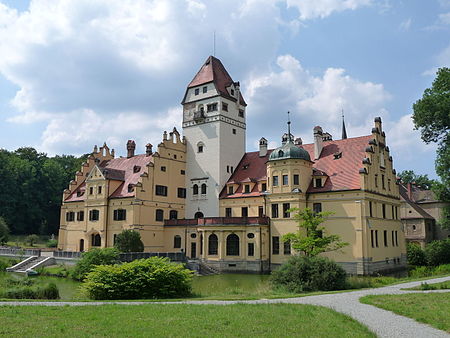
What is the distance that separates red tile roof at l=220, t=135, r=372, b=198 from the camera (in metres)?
41.7

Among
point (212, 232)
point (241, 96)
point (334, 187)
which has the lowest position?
point (212, 232)

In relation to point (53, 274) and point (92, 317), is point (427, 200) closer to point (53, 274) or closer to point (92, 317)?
point (53, 274)

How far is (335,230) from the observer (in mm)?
40969

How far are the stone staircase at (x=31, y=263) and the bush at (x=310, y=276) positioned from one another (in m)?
28.1

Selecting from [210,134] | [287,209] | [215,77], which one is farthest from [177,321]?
[215,77]

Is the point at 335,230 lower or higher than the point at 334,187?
lower

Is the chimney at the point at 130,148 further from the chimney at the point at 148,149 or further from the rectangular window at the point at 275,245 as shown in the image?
the rectangular window at the point at 275,245

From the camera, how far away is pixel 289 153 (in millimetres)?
42938

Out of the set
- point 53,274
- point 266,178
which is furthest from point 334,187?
point 53,274

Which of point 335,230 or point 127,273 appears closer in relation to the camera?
point 127,273

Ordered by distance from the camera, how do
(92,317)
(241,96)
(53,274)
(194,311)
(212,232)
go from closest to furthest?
Result: (92,317) → (194,311) → (53,274) → (212,232) → (241,96)

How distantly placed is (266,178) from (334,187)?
304 inches

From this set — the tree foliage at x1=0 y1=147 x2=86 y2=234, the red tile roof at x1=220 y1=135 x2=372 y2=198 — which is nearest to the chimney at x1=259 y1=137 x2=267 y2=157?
the red tile roof at x1=220 y1=135 x2=372 y2=198

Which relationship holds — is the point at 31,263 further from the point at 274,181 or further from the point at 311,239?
the point at 311,239
